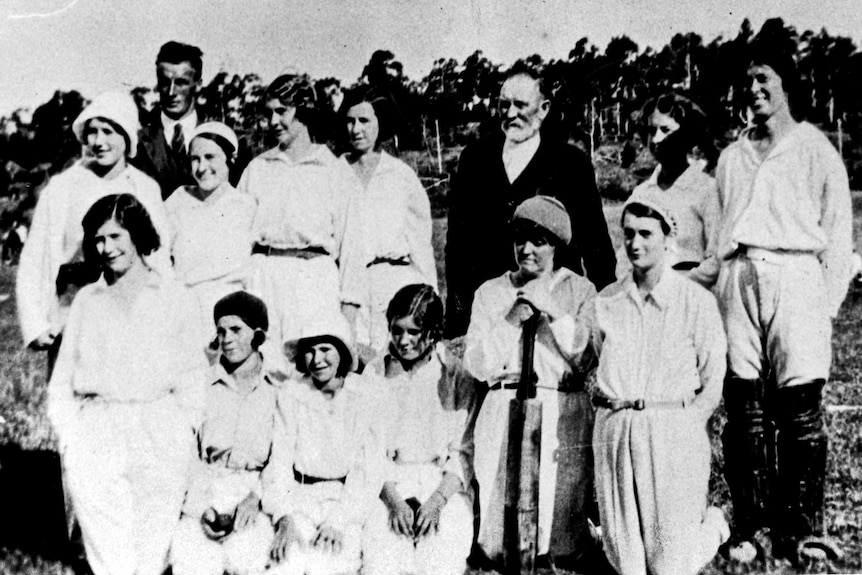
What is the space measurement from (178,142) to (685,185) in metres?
2.75

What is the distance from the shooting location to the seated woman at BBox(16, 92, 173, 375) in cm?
566

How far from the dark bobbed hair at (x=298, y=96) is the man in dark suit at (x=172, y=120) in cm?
47

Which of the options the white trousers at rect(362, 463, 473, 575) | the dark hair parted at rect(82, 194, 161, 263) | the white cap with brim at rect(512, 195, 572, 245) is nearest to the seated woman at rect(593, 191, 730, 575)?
the white cap with brim at rect(512, 195, 572, 245)

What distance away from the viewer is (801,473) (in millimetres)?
5176

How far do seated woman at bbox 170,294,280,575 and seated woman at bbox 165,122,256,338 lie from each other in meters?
0.31

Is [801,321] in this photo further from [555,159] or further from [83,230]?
[83,230]

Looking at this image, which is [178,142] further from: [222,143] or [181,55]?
[181,55]

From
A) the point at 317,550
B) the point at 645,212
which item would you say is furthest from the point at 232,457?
the point at 645,212

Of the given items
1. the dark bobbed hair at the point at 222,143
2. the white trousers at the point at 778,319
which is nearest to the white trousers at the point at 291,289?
the dark bobbed hair at the point at 222,143

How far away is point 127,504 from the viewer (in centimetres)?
519

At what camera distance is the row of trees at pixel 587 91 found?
586cm

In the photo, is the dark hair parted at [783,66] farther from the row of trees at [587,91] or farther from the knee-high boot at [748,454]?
the knee-high boot at [748,454]

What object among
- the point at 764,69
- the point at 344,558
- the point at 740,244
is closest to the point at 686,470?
the point at 740,244

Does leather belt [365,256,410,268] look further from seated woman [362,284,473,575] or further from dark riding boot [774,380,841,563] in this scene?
dark riding boot [774,380,841,563]
